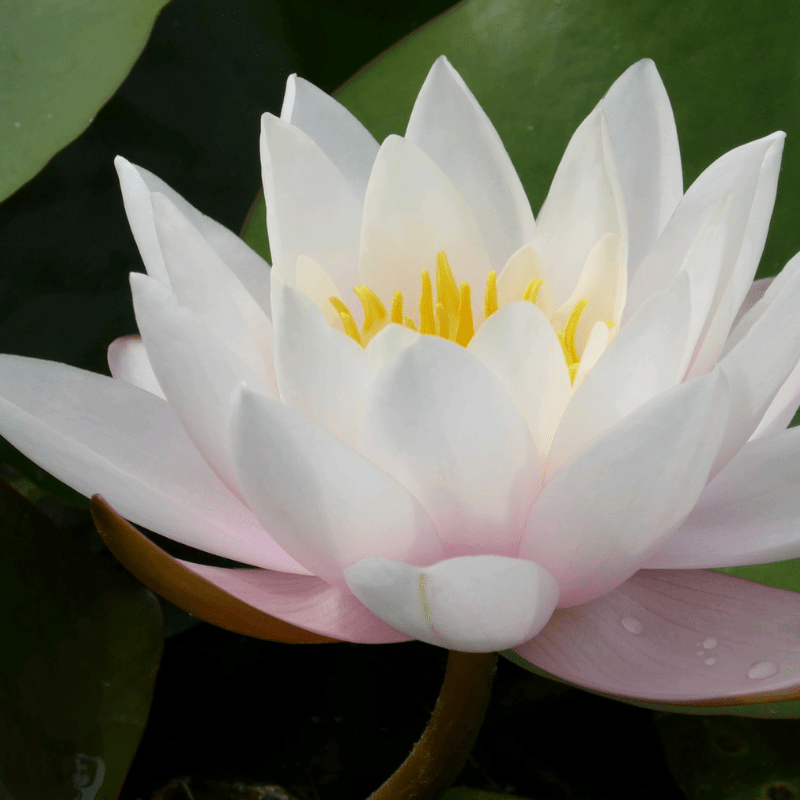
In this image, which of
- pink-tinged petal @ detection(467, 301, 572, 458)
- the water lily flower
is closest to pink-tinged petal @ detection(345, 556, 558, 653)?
the water lily flower

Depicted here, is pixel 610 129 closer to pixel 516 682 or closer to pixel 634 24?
pixel 634 24

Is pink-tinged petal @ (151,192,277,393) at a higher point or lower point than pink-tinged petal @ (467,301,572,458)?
higher

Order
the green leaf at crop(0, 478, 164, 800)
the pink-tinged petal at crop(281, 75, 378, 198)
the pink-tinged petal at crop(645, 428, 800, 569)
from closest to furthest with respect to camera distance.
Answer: the pink-tinged petal at crop(645, 428, 800, 569), the green leaf at crop(0, 478, 164, 800), the pink-tinged petal at crop(281, 75, 378, 198)

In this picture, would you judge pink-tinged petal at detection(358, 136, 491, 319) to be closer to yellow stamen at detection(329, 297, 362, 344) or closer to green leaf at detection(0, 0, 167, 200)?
yellow stamen at detection(329, 297, 362, 344)

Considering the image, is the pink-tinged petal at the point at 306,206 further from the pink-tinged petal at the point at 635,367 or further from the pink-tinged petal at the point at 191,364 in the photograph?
the pink-tinged petal at the point at 635,367

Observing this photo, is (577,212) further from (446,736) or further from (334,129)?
(446,736)

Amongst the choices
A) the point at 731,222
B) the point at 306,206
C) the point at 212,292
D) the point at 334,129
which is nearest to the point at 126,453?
the point at 212,292
